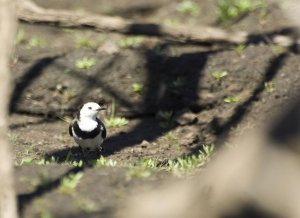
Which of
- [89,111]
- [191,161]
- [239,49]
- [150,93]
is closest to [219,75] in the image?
[239,49]

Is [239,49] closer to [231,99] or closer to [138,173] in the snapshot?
[231,99]

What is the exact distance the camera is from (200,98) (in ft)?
34.4

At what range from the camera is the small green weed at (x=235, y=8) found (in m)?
13.9

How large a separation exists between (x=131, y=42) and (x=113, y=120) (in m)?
2.51

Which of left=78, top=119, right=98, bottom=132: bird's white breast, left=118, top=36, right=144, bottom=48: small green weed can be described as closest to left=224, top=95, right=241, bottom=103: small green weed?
left=78, top=119, right=98, bottom=132: bird's white breast

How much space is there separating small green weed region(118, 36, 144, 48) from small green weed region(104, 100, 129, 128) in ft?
5.84

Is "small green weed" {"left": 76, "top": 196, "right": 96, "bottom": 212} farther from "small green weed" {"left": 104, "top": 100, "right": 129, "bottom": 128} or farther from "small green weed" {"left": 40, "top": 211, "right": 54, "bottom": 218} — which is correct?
"small green weed" {"left": 104, "top": 100, "right": 129, "bottom": 128}

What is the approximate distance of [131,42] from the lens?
12.8 meters

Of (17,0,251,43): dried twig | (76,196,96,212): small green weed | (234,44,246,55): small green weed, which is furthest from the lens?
(17,0,251,43): dried twig

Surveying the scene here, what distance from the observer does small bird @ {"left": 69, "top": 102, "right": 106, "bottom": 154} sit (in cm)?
902

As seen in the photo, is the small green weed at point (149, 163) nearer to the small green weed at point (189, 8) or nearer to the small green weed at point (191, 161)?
the small green weed at point (191, 161)

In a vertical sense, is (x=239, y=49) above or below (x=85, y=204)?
above

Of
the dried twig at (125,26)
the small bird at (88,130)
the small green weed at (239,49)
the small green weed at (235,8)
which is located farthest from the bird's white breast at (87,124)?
the small green weed at (235,8)

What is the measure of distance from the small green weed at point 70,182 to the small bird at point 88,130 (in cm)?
246
